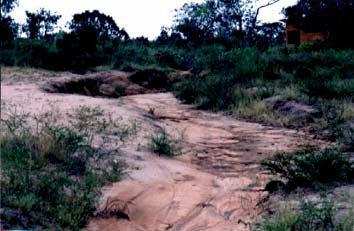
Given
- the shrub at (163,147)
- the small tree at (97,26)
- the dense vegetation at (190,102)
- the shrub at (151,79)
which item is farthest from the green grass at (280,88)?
the small tree at (97,26)

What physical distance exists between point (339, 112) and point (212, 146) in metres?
2.52

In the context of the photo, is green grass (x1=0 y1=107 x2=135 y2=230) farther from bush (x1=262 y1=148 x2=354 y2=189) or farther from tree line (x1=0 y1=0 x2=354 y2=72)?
tree line (x1=0 y1=0 x2=354 y2=72)

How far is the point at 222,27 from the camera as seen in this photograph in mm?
27422

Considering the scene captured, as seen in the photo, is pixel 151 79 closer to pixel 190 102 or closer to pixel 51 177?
pixel 190 102

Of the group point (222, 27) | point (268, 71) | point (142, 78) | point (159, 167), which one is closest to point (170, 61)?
point (142, 78)

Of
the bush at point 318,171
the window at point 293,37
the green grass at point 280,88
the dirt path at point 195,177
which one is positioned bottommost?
the dirt path at point 195,177

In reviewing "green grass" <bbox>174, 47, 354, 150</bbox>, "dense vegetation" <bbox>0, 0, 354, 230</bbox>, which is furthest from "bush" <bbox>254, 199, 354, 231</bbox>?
"green grass" <bbox>174, 47, 354, 150</bbox>

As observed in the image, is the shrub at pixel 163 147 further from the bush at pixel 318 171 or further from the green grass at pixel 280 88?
the green grass at pixel 280 88

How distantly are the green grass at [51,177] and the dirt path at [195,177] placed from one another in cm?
15

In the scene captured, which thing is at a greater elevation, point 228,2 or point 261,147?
point 228,2

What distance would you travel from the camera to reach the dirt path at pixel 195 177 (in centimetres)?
358

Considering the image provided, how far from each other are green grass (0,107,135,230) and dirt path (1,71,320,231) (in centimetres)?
15

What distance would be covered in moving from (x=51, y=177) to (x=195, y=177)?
4.62ft

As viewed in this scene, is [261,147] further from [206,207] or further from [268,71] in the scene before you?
[268,71]
